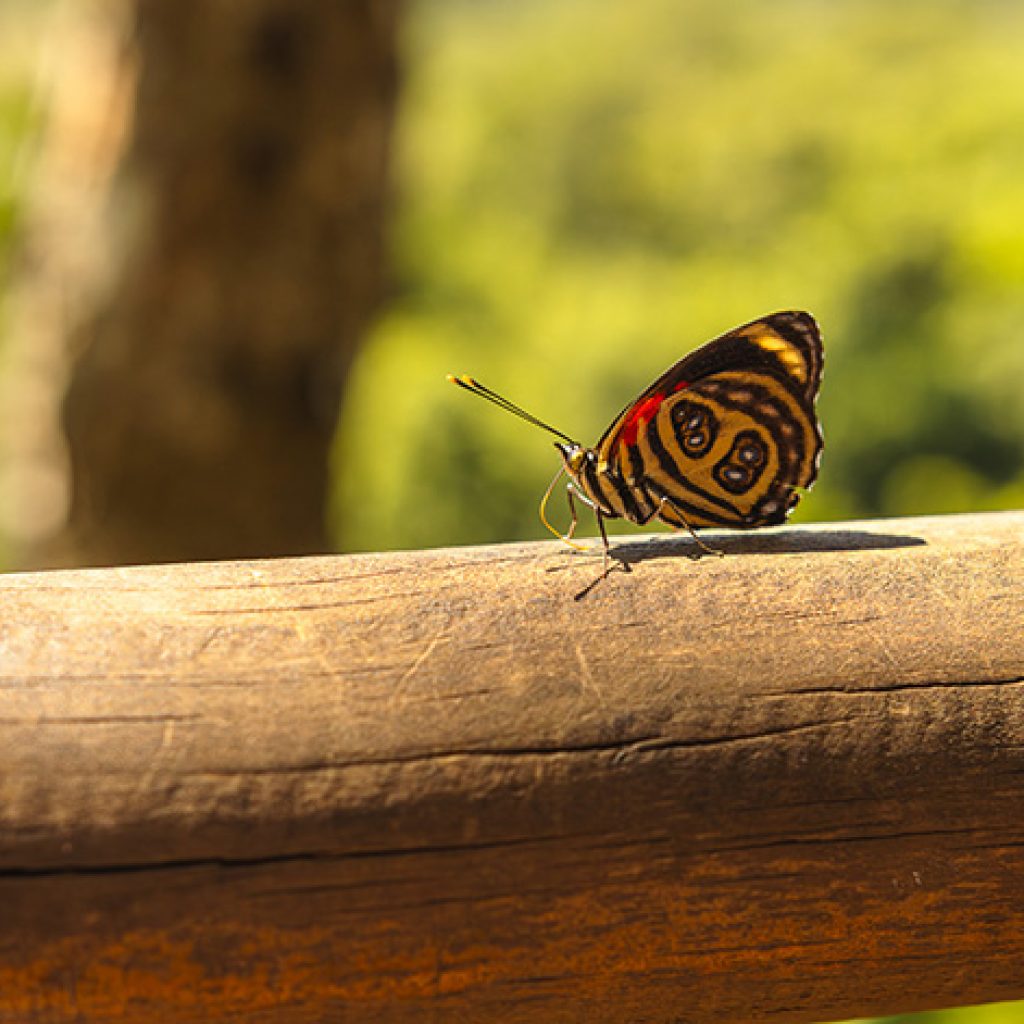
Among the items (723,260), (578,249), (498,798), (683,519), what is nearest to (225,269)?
(683,519)

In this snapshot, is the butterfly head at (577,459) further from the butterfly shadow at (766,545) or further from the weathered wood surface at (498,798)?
the weathered wood surface at (498,798)

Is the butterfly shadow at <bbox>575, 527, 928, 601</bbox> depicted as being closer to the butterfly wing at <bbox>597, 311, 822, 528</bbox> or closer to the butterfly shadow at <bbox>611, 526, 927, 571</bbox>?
the butterfly shadow at <bbox>611, 526, 927, 571</bbox>

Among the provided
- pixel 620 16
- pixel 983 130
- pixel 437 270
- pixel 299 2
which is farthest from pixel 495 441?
pixel 620 16

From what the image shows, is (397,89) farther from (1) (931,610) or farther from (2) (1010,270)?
(1) (931,610)

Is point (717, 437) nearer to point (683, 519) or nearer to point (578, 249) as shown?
point (683, 519)

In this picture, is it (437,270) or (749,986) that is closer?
(749,986)
